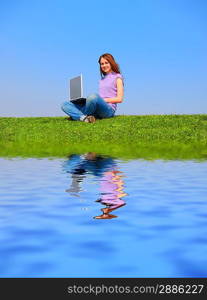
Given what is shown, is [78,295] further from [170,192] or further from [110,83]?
[110,83]

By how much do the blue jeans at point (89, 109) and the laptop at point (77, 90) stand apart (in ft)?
0.94

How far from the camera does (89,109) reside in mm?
20453

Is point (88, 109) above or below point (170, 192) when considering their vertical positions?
above

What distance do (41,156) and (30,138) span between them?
18.9ft

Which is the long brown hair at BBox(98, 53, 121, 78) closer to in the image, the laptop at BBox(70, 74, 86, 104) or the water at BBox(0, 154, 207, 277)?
the laptop at BBox(70, 74, 86, 104)

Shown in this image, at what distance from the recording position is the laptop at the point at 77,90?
1978 centimetres

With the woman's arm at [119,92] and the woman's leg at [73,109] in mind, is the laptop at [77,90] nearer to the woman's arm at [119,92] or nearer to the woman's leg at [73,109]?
the woman's leg at [73,109]

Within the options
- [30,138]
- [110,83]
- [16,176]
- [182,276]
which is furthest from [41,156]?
[182,276]

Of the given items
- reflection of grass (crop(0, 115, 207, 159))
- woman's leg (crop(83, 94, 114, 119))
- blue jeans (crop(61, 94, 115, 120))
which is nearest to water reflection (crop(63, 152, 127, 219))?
reflection of grass (crop(0, 115, 207, 159))

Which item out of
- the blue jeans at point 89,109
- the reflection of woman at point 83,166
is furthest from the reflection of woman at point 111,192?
the blue jeans at point 89,109

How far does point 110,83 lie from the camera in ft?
66.2

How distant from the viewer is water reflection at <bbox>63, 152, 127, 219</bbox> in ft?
22.7

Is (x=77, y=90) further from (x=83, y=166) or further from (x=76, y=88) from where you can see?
(x=83, y=166)

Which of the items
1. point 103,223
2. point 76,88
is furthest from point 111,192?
point 76,88
